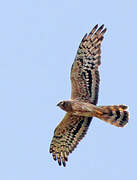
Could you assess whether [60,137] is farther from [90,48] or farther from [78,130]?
[90,48]

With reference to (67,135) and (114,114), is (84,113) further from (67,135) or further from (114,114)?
(67,135)

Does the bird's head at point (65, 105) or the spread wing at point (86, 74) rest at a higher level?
the spread wing at point (86, 74)

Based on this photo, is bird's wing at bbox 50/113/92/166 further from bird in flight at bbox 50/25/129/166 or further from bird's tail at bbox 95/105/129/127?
bird's tail at bbox 95/105/129/127

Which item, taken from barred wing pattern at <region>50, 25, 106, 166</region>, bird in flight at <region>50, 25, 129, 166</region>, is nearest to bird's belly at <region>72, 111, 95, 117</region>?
bird in flight at <region>50, 25, 129, 166</region>

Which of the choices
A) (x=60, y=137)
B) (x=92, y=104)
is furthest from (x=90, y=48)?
(x=60, y=137)

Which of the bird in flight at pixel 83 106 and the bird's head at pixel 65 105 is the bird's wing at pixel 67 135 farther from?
the bird's head at pixel 65 105

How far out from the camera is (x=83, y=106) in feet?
38.5

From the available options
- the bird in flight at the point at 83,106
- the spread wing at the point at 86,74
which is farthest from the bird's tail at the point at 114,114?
the spread wing at the point at 86,74

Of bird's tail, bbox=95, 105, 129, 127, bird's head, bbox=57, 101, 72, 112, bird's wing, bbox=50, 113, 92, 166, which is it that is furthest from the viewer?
bird's wing, bbox=50, 113, 92, 166

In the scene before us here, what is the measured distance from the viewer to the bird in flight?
38.5 feet

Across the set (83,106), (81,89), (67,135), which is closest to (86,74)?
(81,89)

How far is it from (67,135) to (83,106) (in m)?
1.09

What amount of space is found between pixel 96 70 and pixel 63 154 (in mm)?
2166

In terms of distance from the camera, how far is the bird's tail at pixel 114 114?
1166 centimetres
